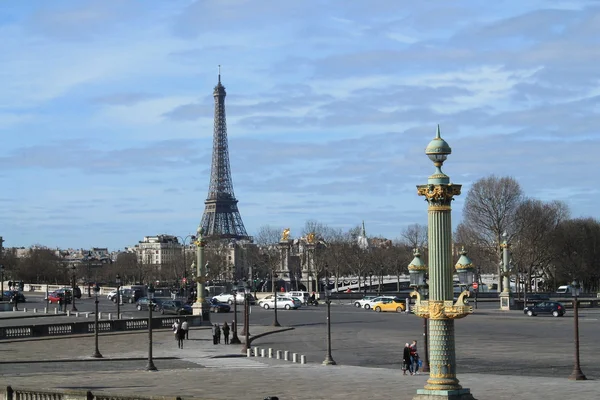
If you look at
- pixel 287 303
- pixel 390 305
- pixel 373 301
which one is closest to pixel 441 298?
pixel 390 305

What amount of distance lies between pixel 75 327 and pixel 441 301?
42329 mm

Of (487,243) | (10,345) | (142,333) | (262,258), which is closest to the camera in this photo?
(10,345)

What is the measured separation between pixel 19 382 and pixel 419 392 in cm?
1612

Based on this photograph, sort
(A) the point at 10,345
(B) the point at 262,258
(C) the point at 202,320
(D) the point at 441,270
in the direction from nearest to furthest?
(D) the point at 441,270 < (A) the point at 10,345 < (C) the point at 202,320 < (B) the point at 262,258

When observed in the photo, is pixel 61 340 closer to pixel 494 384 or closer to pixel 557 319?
pixel 494 384

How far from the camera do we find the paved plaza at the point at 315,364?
31.3 meters

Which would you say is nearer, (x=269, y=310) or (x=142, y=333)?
(x=142, y=333)

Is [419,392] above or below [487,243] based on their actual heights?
below

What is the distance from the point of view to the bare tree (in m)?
126

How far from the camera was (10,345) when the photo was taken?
2094 inches

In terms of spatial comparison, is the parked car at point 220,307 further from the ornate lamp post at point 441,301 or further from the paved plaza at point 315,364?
the ornate lamp post at point 441,301

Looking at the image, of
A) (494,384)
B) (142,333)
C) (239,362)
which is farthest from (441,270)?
(142,333)

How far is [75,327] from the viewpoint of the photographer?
2391 inches

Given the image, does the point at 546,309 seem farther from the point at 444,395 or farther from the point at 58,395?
the point at 58,395
